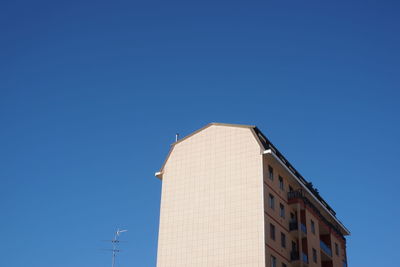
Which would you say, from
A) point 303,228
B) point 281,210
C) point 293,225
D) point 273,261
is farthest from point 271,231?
point 303,228

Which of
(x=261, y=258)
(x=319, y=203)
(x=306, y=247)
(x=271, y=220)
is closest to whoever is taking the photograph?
(x=261, y=258)

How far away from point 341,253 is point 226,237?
84.1 feet

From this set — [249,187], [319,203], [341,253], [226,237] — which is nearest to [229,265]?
[226,237]

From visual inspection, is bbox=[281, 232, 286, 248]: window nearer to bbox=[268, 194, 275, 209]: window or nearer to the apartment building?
the apartment building

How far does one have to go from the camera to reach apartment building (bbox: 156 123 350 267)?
209 feet

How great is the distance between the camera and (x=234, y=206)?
65688mm

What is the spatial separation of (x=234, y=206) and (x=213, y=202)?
292 centimetres

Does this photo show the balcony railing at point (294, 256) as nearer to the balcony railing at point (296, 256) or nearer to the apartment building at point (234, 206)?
the balcony railing at point (296, 256)

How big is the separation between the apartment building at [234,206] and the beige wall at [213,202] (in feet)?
0.35

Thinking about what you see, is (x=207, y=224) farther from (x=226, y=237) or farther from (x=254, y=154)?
(x=254, y=154)

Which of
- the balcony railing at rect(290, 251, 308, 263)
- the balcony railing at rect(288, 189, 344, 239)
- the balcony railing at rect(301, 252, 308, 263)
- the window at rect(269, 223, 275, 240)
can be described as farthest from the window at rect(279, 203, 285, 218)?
the balcony railing at rect(301, 252, 308, 263)

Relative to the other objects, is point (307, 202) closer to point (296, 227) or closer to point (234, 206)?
point (296, 227)

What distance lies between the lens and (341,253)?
272 ft

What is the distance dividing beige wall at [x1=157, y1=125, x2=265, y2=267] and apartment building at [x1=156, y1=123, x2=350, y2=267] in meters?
0.11
